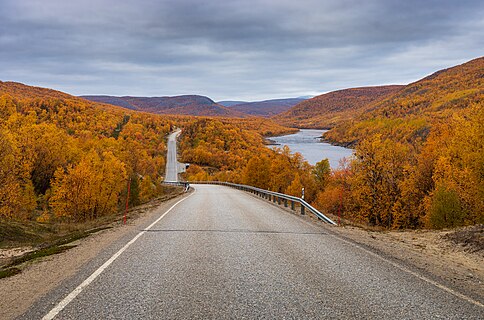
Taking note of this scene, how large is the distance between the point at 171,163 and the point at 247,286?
124492 mm

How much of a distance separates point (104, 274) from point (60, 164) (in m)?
50.8

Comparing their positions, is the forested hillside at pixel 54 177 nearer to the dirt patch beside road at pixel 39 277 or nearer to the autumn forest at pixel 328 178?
the autumn forest at pixel 328 178

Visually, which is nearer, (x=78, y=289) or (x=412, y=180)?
(x=78, y=289)

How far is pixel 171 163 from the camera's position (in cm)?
12644

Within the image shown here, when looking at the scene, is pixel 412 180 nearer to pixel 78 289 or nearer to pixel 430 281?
pixel 430 281

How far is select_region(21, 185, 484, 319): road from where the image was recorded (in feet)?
12.8

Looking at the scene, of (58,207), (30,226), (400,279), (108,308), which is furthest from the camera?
(58,207)

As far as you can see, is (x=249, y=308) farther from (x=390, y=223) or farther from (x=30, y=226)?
(x=390, y=223)

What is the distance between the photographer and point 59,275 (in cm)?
542

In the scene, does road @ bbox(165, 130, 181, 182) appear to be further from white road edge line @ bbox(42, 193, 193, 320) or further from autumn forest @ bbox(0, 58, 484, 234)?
white road edge line @ bbox(42, 193, 193, 320)

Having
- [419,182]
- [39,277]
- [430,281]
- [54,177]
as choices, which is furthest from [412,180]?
[54,177]

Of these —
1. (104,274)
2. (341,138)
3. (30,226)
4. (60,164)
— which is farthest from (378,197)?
(341,138)

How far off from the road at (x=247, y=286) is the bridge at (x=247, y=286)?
0.04 feet

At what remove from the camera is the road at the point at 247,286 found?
391 cm
